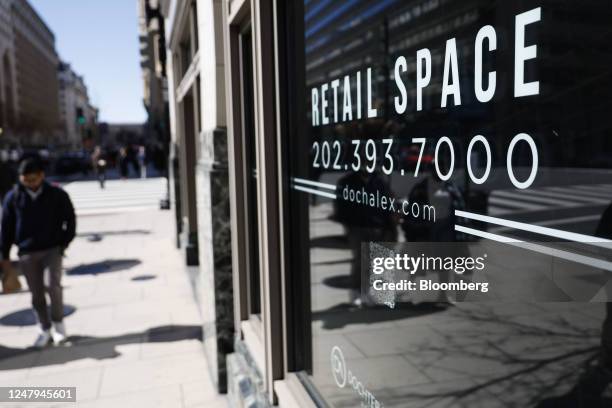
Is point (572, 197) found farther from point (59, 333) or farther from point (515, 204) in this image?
point (59, 333)

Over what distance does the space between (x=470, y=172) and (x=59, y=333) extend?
550 centimetres

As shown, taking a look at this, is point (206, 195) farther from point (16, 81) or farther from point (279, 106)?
point (16, 81)

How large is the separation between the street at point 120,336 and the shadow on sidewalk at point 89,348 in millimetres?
10

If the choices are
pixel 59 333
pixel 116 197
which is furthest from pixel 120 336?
pixel 116 197

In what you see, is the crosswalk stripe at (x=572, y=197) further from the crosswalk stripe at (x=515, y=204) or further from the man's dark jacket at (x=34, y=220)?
the man's dark jacket at (x=34, y=220)

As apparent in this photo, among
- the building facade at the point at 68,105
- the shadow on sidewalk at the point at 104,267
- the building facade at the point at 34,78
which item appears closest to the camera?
the shadow on sidewalk at the point at 104,267

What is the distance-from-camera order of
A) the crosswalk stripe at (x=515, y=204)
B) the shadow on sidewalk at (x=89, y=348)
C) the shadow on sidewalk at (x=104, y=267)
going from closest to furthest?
the crosswalk stripe at (x=515, y=204), the shadow on sidewalk at (x=89, y=348), the shadow on sidewalk at (x=104, y=267)

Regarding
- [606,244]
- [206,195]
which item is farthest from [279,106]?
[606,244]

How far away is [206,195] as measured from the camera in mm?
4652

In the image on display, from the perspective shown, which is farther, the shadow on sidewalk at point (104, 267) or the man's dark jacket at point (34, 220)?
the shadow on sidewalk at point (104, 267)

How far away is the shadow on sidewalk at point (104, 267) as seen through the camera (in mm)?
9223

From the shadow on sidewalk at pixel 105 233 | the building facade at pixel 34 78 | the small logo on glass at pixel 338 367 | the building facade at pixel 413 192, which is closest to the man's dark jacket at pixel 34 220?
the building facade at pixel 413 192

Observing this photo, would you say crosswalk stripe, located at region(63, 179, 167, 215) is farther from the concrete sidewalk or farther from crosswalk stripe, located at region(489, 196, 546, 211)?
crosswalk stripe, located at region(489, 196, 546, 211)

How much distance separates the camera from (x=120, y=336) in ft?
19.8
